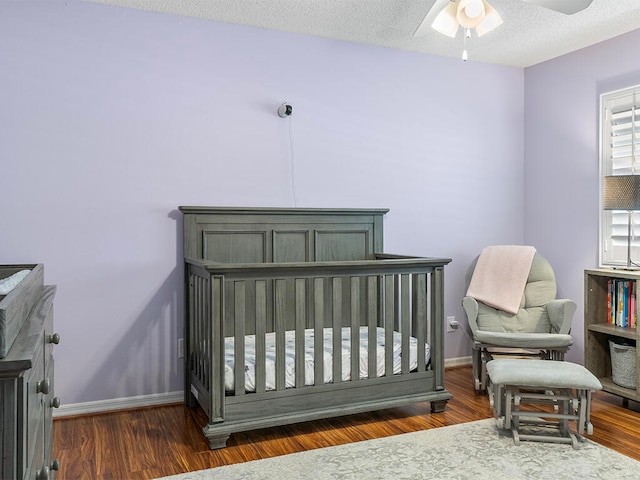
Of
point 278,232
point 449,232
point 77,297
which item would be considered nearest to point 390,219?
point 449,232

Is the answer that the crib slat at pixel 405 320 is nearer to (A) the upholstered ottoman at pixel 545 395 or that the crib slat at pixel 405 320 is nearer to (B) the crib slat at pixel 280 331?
(A) the upholstered ottoman at pixel 545 395

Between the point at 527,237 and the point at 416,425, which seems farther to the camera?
the point at 527,237

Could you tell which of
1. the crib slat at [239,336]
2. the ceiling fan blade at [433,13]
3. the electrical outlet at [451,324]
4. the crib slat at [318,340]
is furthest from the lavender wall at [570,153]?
the crib slat at [239,336]

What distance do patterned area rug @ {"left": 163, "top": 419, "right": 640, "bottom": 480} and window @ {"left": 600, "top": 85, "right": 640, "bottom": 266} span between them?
5.25 feet

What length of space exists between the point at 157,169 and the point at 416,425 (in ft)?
7.05

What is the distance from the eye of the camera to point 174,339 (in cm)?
344

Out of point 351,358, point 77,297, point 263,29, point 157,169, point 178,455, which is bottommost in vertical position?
point 178,455

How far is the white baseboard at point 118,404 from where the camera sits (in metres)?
3.17

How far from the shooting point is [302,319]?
2873 millimetres

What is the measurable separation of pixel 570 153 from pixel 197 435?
3325 millimetres

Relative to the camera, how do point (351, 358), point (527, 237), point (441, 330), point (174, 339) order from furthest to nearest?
point (527, 237) → point (174, 339) → point (441, 330) → point (351, 358)

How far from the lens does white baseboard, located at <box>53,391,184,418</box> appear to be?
3174 mm

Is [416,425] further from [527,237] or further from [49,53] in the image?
[49,53]

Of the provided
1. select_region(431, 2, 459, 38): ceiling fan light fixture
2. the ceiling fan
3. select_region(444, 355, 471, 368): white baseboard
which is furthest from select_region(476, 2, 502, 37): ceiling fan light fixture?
select_region(444, 355, 471, 368): white baseboard
